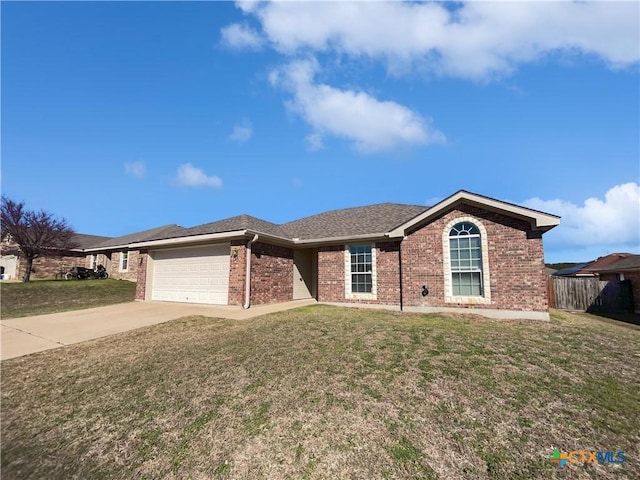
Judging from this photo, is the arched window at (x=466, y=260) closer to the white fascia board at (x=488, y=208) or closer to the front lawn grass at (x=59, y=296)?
the white fascia board at (x=488, y=208)

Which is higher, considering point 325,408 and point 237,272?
point 237,272

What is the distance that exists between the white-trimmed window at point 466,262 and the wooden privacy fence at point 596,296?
876 cm

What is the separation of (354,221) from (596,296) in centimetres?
1310

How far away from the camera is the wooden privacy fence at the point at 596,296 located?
15.7 metres

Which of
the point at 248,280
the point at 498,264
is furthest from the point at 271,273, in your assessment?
the point at 498,264

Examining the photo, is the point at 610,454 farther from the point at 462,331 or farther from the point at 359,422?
the point at 462,331

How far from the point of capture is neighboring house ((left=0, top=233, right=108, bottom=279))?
25.9 m

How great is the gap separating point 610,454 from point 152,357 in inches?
308

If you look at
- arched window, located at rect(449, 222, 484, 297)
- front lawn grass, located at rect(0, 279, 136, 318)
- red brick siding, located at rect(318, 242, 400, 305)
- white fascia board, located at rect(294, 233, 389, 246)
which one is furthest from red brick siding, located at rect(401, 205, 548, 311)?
front lawn grass, located at rect(0, 279, 136, 318)

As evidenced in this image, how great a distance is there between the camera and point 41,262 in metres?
26.8

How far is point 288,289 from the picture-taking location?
49.7ft

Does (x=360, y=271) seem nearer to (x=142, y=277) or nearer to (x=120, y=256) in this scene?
(x=142, y=277)

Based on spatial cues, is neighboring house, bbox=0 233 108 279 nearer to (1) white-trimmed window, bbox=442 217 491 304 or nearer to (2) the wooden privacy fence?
(1) white-trimmed window, bbox=442 217 491 304

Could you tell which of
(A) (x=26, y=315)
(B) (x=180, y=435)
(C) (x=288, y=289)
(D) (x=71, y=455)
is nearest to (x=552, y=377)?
(B) (x=180, y=435)
